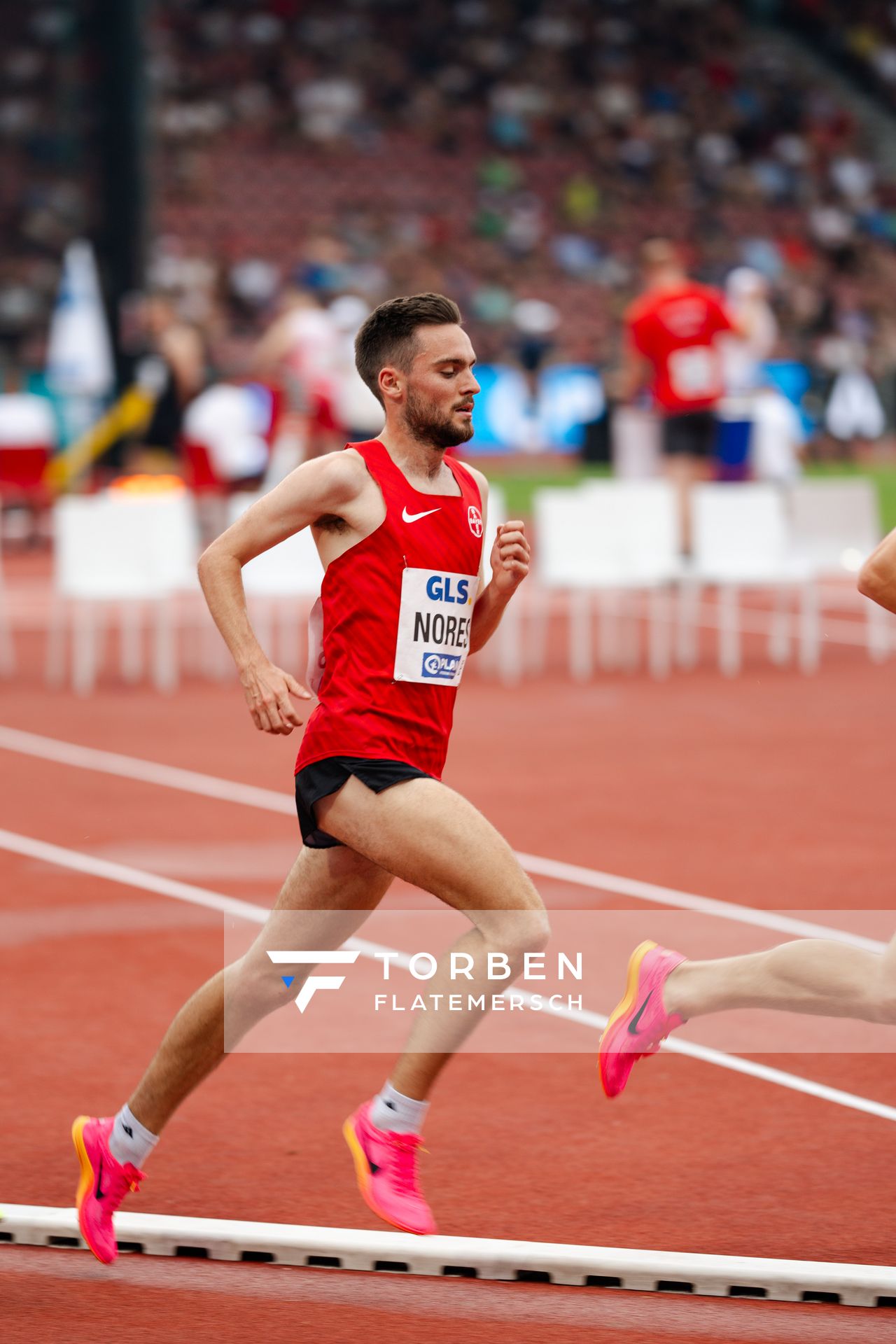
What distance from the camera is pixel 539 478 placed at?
23.8m

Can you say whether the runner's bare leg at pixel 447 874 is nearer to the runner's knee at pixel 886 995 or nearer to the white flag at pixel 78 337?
the runner's knee at pixel 886 995

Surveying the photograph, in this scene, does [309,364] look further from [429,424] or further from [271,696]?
[271,696]

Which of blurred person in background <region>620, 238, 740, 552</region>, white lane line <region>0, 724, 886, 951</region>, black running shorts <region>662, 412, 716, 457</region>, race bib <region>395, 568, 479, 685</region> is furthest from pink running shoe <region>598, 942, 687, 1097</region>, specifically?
black running shorts <region>662, 412, 716, 457</region>

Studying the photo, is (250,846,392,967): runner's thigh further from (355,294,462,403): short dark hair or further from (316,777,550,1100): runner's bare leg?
(355,294,462,403): short dark hair

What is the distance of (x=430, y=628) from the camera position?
14.0 feet

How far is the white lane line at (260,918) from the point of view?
5.57 meters

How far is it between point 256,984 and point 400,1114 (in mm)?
386

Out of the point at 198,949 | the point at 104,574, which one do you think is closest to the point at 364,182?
the point at 104,574

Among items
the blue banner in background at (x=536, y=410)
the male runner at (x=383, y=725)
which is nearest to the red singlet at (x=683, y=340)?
the blue banner in background at (x=536, y=410)

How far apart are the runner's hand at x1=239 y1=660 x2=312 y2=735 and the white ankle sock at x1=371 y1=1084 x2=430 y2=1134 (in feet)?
2.44

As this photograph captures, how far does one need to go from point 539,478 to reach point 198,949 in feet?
56.1

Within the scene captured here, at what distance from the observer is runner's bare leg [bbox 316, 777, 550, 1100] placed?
4105 millimetres

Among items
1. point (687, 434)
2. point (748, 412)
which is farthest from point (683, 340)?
point (748, 412)

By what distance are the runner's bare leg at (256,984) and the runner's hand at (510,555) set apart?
2.11 feet
